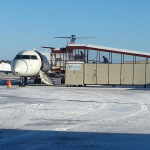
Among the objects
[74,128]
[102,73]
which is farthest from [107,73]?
[74,128]

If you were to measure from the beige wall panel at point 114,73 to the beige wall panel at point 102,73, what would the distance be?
1.12ft

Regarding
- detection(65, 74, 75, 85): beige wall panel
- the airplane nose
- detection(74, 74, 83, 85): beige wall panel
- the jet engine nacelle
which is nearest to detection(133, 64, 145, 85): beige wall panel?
detection(74, 74, 83, 85): beige wall panel

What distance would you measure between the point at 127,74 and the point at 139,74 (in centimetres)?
103

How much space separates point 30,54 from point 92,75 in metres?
5.75

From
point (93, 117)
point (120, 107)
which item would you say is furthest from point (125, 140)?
point (120, 107)

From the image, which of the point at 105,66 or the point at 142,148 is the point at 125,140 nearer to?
the point at 142,148

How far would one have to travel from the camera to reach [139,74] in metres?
29.2

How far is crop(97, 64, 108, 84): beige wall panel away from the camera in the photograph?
95.3 feet

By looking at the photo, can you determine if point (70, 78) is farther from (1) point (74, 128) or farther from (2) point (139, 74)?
(1) point (74, 128)

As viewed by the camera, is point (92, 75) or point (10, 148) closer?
point (10, 148)

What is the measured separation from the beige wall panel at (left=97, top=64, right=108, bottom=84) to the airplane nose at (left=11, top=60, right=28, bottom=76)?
6.17m

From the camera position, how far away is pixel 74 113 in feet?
40.3

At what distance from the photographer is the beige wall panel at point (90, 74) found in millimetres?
29172

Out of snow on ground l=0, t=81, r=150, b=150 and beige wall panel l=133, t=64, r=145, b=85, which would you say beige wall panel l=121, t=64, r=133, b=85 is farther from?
snow on ground l=0, t=81, r=150, b=150
